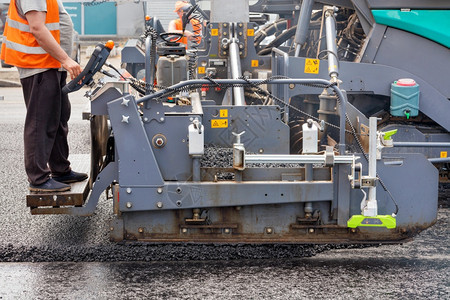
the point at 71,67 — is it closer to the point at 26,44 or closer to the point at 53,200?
the point at 26,44

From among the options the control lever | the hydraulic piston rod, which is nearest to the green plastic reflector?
the hydraulic piston rod

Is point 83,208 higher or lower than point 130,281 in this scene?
higher

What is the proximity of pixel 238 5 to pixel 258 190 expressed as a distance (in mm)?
3061

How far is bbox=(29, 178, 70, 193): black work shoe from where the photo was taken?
18.2ft

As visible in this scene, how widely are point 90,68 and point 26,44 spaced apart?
523mm

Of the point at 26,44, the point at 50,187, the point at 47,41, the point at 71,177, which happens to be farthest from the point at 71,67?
the point at 71,177

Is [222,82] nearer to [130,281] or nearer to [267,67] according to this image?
[130,281]

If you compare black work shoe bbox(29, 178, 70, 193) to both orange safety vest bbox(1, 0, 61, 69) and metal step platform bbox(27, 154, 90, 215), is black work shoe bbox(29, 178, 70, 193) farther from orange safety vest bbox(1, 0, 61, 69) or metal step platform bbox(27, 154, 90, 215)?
orange safety vest bbox(1, 0, 61, 69)

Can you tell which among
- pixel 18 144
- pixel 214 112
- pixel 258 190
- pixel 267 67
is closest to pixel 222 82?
pixel 214 112

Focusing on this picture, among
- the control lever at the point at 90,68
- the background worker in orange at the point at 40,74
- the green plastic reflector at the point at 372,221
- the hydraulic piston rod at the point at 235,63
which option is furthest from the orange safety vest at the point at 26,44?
the green plastic reflector at the point at 372,221

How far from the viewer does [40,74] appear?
5.54 meters

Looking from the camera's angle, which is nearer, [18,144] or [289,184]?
[289,184]

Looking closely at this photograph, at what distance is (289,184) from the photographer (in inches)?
206

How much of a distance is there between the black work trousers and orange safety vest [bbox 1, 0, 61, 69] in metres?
0.08
